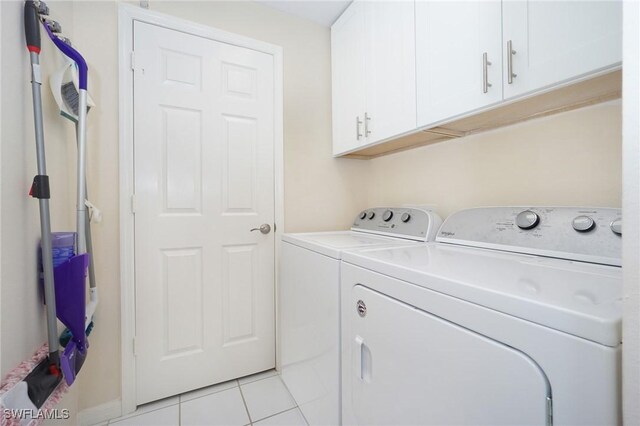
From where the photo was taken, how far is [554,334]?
467mm

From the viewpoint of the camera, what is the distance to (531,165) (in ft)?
3.91

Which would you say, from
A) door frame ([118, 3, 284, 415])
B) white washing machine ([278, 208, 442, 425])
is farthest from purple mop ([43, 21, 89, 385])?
white washing machine ([278, 208, 442, 425])

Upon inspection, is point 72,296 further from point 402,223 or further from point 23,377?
point 402,223

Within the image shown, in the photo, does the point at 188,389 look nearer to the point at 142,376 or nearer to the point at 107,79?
the point at 142,376

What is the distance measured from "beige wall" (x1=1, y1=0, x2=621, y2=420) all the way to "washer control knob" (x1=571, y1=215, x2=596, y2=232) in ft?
0.73

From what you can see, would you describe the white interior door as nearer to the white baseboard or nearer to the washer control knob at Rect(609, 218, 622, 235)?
the white baseboard

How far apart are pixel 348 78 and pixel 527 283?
1.68 meters

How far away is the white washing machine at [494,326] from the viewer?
0.45m

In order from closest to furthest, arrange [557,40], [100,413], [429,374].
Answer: [429,374] → [557,40] → [100,413]

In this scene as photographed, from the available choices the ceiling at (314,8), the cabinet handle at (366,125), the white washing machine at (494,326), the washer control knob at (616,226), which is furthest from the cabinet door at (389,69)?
the washer control knob at (616,226)

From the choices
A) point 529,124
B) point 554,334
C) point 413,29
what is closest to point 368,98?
point 413,29

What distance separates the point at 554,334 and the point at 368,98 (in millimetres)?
1513

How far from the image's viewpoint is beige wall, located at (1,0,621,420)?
0.93 meters

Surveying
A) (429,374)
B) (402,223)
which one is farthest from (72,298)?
(402,223)
